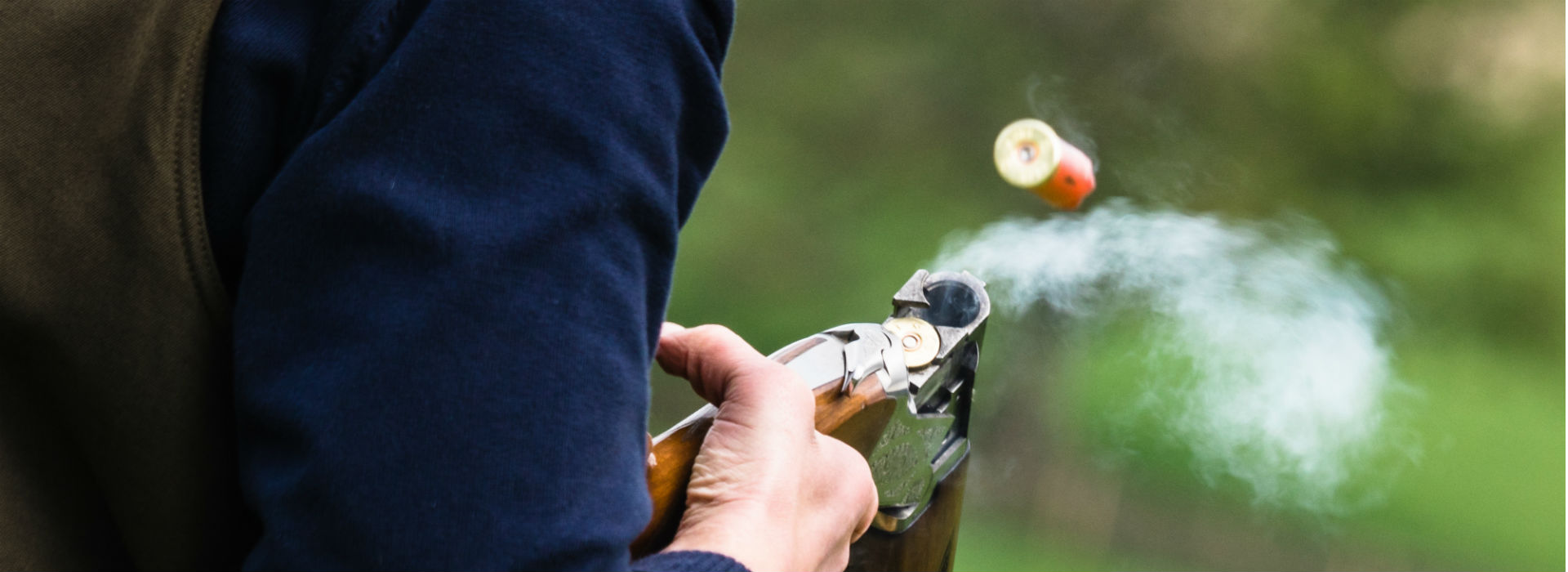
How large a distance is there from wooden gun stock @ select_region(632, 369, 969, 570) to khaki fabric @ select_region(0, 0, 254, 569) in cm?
20

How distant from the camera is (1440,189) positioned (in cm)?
146

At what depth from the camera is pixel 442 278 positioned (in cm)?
33

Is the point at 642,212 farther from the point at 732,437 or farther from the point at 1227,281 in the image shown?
the point at 1227,281

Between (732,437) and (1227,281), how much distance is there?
3.96 ft

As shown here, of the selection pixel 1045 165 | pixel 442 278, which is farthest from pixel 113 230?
pixel 1045 165

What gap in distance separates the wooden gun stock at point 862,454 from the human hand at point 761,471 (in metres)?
0.01

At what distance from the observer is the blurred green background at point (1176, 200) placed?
1458 millimetres

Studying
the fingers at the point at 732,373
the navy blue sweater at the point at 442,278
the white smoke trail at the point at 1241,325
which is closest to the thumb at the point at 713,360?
the fingers at the point at 732,373

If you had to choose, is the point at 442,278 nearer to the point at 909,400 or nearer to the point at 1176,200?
the point at 909,400

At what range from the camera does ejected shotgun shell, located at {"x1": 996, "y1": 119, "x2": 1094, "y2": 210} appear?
1406 mm

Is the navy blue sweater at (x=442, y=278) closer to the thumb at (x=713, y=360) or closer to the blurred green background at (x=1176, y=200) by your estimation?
the thumb at (x=713, y=360)

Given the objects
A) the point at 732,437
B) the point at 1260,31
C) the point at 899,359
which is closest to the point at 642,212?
the point at 732,437

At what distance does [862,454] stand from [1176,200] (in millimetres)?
1002

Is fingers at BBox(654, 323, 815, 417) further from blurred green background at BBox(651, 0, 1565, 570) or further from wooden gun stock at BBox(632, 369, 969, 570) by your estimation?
blurred green background at BBox(651, 0, 1565, 570)
